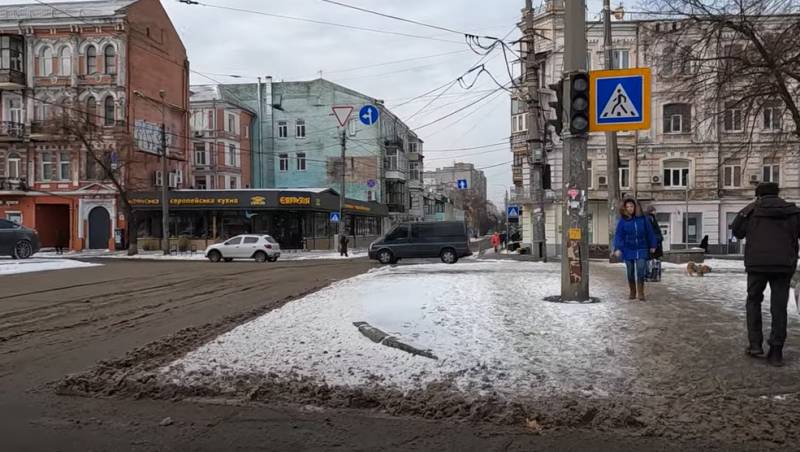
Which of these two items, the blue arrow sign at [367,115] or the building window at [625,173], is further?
the building window at [625,173]

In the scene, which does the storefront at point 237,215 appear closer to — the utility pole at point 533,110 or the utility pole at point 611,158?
the utility pole at point 533,110

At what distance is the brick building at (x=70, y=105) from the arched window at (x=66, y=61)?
0.24 ft

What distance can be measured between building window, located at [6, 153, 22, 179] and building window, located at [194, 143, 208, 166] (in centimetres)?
1379

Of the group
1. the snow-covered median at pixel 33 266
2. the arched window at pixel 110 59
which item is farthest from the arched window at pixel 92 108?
the snow-covered median at pixel 33 266

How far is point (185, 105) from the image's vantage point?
5375cm

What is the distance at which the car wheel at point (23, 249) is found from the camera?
28.7m

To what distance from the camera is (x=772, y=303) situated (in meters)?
6.31

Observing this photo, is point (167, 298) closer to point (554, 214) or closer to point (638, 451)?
point (638, 451)

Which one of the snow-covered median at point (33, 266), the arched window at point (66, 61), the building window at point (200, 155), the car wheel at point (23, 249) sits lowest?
the snow-covered median at point (33, 266)

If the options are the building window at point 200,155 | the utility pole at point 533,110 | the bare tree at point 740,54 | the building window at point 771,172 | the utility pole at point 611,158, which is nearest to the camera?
the bare tree at point 740,54

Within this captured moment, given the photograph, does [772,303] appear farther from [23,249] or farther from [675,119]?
[675,119]

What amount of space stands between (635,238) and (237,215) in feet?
128

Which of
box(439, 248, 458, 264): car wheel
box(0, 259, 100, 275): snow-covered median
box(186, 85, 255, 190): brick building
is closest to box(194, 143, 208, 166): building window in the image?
box(186, 85, 255, 190): brick building

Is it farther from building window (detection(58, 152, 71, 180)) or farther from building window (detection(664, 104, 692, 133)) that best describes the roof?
building window (detection(664, 104, 692, 133))
